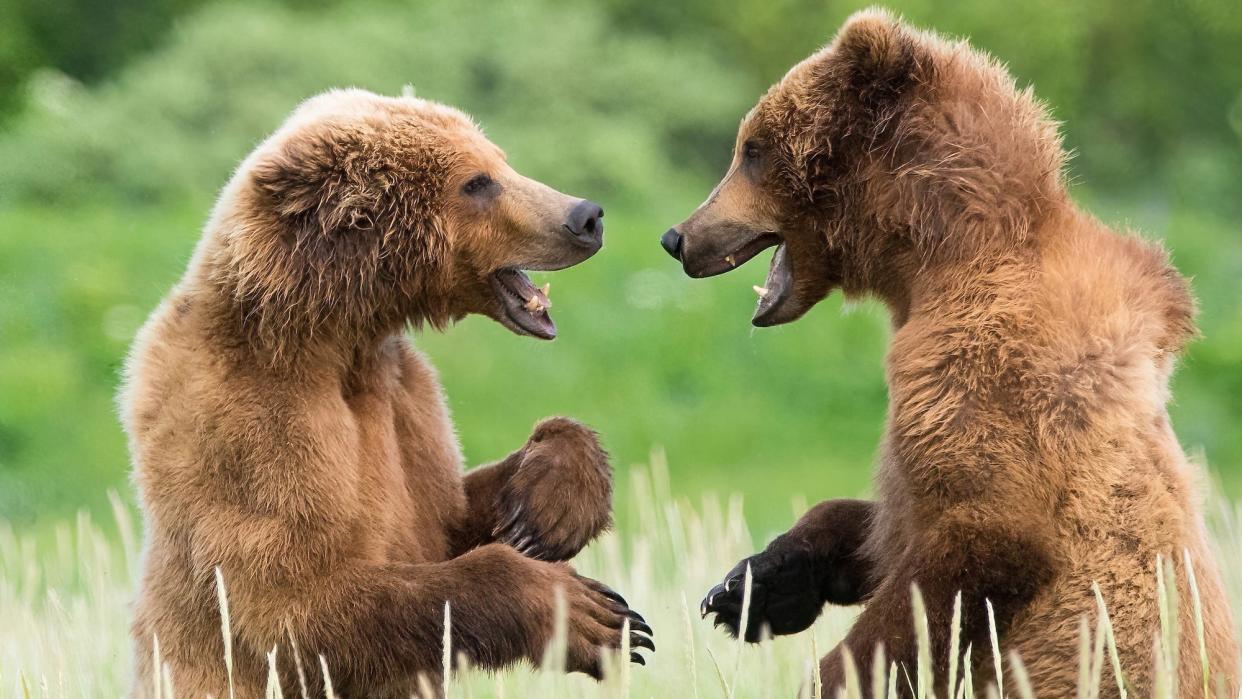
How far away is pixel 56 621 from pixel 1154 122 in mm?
13071

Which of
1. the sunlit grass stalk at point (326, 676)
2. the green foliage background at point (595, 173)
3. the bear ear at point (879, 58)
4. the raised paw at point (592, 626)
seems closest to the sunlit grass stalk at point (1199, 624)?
the raised paw at point (592, 626)

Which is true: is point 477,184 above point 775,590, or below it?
above

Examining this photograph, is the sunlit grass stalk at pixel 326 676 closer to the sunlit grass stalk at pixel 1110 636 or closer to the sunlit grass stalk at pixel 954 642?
the sunlit grass stalk at pixel 954 642

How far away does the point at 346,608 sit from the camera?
14.9 feet

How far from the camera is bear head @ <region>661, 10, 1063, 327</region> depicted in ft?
15.7

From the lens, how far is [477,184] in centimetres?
509

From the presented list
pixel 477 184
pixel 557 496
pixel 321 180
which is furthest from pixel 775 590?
pixel 321 180

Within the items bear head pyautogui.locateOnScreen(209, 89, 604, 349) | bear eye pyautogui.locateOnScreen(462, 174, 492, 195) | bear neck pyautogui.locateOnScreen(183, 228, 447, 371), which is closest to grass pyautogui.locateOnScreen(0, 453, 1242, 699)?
bear neck pyautogui.locateOnScreen(183, 228, 447, 371)

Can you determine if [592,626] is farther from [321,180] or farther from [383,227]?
[321,180]

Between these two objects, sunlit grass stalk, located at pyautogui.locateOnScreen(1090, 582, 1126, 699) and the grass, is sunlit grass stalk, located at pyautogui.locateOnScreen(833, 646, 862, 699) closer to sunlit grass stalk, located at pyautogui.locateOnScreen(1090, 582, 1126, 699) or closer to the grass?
the grass

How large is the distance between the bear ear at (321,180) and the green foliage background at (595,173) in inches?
269

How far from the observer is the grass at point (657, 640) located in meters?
4.32

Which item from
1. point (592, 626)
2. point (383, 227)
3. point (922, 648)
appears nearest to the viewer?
point (922, 648)

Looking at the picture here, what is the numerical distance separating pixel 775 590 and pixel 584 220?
1.19m
